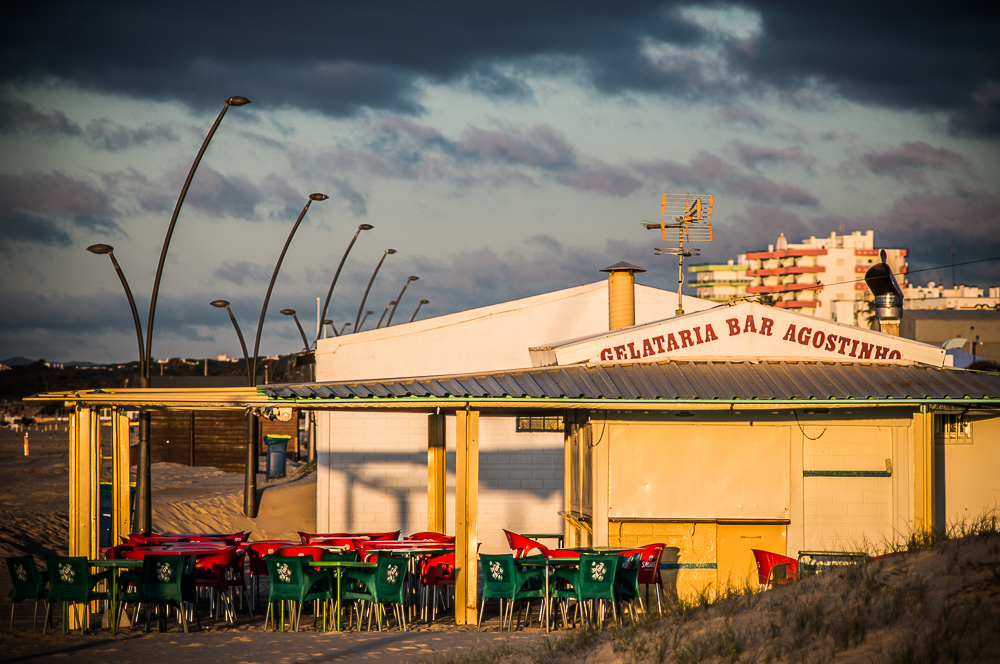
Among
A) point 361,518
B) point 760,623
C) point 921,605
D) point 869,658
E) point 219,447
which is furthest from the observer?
point 219,447

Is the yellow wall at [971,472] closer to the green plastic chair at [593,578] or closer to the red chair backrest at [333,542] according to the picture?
the green plastic chair at [593,578]

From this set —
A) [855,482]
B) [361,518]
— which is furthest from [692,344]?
[361,518]

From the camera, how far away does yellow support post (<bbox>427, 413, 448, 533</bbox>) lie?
14320 mm

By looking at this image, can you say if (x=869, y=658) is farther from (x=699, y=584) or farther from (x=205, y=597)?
(x=205, y=597)

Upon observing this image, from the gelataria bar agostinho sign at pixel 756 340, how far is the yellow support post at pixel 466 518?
1595mm

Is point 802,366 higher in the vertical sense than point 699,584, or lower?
higher

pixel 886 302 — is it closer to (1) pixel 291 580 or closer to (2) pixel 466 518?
(2) pixel 466 518

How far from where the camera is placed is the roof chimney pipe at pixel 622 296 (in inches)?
583

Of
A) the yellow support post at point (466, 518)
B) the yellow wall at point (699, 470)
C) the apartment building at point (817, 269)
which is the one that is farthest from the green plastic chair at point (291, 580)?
the apartment building at point (817, 269)

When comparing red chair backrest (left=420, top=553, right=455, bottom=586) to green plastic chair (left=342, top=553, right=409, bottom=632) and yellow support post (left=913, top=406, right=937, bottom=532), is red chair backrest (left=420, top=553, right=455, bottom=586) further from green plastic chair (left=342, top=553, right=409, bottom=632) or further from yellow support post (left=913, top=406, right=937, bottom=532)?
yellow support post (left=913, top=406, right=937, bottom=532)

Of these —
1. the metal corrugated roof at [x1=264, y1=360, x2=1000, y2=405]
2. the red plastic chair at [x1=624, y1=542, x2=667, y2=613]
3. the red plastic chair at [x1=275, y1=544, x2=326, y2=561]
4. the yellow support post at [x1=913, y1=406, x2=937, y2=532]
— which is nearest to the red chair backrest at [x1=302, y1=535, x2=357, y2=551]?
the red plastic chair at [x1=275, y1=544, x2=326, y2=561]

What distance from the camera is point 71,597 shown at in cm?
1035

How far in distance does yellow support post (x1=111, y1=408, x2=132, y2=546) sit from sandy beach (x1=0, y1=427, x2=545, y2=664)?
4.96ft

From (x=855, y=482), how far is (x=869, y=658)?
611 cm
